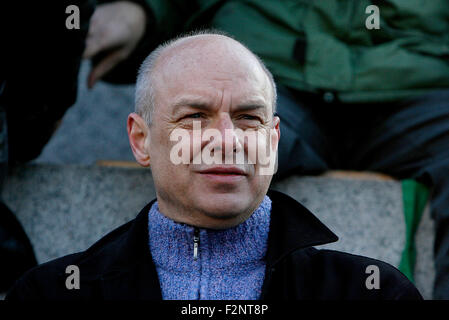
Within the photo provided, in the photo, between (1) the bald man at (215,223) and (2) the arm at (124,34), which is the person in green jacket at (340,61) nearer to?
(2) the arm at (124,34)

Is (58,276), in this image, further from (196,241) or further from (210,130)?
(210,130)

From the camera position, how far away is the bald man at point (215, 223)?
75.9 inches

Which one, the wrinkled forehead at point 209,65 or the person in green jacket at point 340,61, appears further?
the person in green jacket at point 340,61

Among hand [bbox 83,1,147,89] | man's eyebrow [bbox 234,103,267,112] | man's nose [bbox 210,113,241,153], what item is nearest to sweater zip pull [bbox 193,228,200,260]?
man's nose [bbox 210,113,241,153]

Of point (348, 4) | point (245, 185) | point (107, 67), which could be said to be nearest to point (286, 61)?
point (348, 4)

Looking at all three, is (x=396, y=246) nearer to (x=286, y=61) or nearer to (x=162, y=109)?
(x=286, y=61)

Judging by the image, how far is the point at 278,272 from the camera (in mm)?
1985

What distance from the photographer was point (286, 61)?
3098mm

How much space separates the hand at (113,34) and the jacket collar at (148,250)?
4.30ft

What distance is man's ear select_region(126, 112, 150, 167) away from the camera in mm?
2146

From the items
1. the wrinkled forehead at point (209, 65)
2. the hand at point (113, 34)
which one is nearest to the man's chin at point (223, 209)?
the wrinkled forehead at point (209, 65)

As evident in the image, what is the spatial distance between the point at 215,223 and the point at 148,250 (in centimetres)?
27

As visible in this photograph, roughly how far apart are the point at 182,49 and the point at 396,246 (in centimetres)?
130

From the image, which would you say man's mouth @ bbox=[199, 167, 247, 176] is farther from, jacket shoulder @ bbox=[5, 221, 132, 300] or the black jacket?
jacket shoulder @ bbox=[5, 221, 132, 300]
